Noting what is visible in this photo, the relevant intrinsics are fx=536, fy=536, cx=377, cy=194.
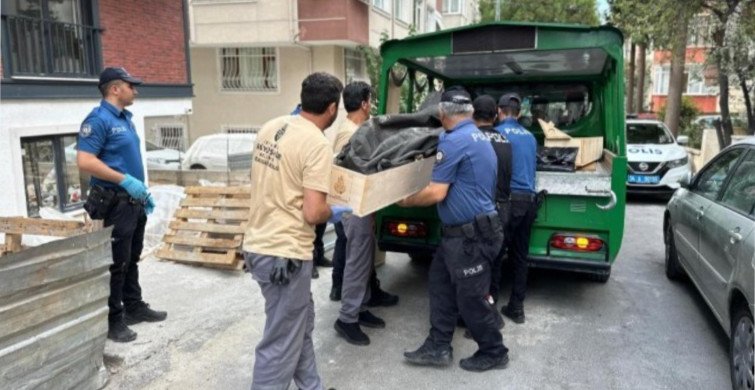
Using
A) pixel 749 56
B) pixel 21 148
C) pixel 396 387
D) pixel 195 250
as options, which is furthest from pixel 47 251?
pixel 749 56

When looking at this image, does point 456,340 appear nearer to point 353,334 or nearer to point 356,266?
point 353,334

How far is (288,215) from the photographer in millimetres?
2719

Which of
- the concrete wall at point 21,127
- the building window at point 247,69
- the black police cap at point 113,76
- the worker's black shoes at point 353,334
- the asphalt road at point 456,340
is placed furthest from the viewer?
the building window at point 247,69

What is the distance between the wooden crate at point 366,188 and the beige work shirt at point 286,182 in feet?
0.50

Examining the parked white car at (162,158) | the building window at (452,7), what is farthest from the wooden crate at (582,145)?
the building window at (452,7)

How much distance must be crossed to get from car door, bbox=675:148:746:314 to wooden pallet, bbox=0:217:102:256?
4.23m

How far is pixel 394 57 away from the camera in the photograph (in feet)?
A: 16.5

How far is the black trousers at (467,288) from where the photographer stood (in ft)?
11.2

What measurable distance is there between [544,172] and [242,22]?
1248 centimetres

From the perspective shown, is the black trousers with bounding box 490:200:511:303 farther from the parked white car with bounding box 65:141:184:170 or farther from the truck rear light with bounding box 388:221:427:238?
the parked white car with bounding box 65:141:184:170

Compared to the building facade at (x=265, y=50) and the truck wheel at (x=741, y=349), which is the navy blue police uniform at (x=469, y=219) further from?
the building facade at (x=265, y=50)

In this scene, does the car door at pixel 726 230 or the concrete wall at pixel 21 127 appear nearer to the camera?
the car door at pixel 726 230

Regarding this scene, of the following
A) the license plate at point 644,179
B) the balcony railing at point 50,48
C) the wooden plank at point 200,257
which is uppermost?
the balcony railing at point 50,48

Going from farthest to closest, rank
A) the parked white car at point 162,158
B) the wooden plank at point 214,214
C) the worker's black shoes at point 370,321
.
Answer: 1. the parked white car at point 162,158
2. the wooden plank at point 214,214
3. the worker's black shoes at point 370,321
